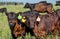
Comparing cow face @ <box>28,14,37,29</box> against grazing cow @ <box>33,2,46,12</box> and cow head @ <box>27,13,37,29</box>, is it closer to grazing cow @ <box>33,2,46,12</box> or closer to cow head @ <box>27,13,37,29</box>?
cow head @ <box>27,13,37,29</box>

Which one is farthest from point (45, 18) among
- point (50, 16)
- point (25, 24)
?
point (25, 24)

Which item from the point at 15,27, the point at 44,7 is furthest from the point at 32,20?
the point at 44,7

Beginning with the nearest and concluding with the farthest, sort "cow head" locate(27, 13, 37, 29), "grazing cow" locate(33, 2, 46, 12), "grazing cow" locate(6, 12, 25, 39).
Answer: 1. "grazing cow" locate(6, 12, 25, 39)
2. "cow head" locate(27, 13, 37, 29)
3. "grazing cow" locate(33, 2, 46, 12)

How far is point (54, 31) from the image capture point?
Result: 7.81 meters

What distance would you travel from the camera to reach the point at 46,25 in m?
7.59

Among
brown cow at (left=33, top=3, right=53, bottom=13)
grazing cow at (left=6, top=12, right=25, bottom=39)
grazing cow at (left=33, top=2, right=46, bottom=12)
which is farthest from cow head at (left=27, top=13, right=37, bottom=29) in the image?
grazing cow at (left=33, top=2, right=46, bottom=12)

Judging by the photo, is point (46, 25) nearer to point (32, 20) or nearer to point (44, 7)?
point (32, 20)

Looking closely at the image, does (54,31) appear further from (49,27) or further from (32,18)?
(32,18)

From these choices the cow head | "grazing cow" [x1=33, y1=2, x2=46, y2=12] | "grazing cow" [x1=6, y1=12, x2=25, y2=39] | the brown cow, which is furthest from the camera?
"grazing cow" [x1=33, y1=2, x2=46, y2=12]

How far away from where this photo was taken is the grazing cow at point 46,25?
24.1 ft

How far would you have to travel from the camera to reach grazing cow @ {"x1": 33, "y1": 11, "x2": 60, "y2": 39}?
24.1ft

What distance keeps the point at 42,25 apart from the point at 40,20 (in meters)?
→ 0.17

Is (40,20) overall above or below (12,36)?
above

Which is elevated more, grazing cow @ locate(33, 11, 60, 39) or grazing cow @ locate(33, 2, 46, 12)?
grazing cow @ locate(33, 11, 60, 39)
